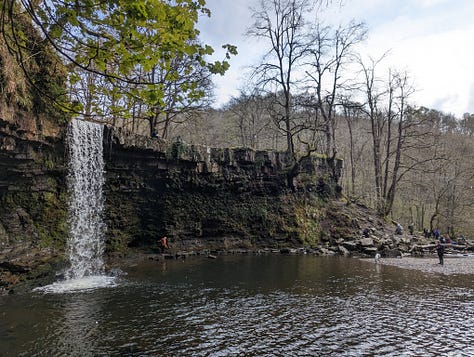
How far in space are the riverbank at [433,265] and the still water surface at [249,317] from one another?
1660mm

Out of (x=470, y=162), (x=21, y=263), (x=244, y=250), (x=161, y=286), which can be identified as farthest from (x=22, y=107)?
(x=470, y=162)

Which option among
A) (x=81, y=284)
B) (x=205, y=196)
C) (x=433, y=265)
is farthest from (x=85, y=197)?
(x=433, y=265)

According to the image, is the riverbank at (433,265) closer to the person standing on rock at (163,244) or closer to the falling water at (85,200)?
the person standing on rock at (163,244)

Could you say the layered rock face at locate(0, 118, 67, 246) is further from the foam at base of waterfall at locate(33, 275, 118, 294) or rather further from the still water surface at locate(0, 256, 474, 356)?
the still water surface at locate(0, 256, 474, 356)

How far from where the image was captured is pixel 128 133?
18703mm

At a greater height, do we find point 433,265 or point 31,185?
point 31,185

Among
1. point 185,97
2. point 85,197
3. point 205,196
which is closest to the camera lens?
point 185,97

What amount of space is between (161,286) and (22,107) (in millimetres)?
8513

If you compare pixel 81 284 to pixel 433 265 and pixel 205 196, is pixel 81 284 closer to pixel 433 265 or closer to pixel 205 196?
pixel 205 196

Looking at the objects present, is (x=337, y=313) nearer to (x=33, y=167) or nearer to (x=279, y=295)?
(x=279, y=295)

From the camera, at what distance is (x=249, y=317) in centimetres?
936

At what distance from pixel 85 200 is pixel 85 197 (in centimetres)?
16

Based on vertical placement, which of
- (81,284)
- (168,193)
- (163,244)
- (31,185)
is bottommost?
(81,284)

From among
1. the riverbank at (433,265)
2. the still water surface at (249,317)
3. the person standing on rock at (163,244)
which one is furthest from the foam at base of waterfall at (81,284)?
the riverbank at (433,265)
